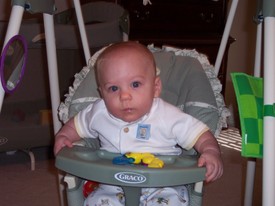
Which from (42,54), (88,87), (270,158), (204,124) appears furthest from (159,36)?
(270,158)

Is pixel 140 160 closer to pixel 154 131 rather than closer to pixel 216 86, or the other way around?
pixel 154 131

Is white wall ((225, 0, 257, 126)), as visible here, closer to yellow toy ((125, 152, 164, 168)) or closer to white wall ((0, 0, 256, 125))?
white wall ((0, 0, 256, 125))

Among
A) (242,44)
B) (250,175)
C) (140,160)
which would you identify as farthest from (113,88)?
(242,44)

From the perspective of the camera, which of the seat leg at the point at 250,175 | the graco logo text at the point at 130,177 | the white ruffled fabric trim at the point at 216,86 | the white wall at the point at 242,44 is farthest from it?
the white wall at the point at 242,44

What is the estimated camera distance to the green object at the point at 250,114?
873 millimetres

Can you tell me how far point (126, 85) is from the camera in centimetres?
88

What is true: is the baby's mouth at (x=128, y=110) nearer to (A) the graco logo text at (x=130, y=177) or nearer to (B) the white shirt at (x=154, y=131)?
(B) the white shirt at (x=154, y=131)

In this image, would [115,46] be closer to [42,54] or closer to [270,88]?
[270,88]

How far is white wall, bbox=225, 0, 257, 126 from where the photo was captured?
8.86ft

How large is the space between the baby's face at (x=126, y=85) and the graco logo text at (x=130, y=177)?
178mm

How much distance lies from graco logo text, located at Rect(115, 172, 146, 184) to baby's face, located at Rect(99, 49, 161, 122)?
178 millimetres

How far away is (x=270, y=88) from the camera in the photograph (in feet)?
2.53

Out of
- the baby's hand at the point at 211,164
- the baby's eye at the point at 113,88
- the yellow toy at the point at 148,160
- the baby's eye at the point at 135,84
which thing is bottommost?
the baby's hand at the point at 211,164

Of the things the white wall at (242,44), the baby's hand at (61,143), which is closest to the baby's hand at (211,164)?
the baby's hand at (61,143)
